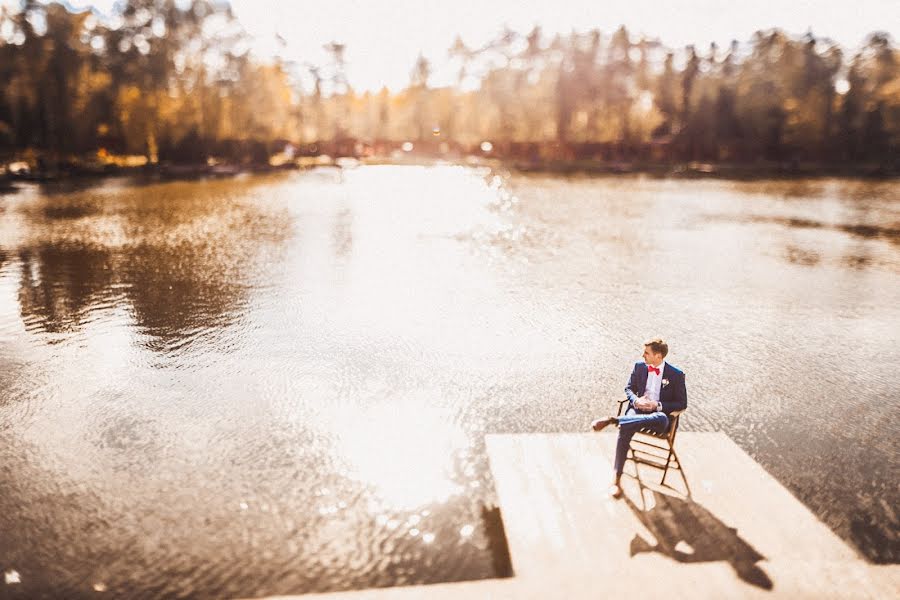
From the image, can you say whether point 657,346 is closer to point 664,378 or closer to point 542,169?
point 664,378

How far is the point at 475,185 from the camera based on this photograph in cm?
4722

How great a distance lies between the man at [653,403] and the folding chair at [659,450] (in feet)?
0.24

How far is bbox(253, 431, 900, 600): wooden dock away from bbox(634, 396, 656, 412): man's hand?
2.51 ft

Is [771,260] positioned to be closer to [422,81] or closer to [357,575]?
[357,575]

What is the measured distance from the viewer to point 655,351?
19.1 ft

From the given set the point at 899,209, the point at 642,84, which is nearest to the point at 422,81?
the point at 642,84

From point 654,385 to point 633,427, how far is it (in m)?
0.49

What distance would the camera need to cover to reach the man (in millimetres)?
5773

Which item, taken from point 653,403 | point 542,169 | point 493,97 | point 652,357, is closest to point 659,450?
point 653,403

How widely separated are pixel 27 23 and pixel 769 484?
7217cm

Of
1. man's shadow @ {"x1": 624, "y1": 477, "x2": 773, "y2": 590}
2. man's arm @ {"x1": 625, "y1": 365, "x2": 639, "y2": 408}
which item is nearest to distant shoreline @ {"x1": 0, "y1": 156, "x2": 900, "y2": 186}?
man's arm @ {"x1": 625, "y1": 365, "x2": 639, "y2": 408}

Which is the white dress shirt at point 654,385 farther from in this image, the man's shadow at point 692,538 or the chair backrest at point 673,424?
the man's shadow at point 692,538

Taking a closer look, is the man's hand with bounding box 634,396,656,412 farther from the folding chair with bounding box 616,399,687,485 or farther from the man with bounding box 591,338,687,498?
the folding chair with bounding box 616,399,687,485

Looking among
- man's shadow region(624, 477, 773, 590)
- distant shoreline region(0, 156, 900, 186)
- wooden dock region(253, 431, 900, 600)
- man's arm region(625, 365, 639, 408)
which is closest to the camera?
wooden dock region(253, 431, 900, 600)
